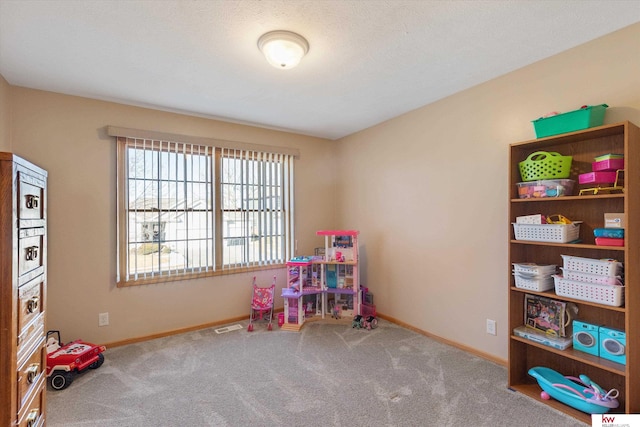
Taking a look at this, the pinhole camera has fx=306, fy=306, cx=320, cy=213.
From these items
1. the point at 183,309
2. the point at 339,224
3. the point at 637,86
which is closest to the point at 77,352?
the point at 183,309

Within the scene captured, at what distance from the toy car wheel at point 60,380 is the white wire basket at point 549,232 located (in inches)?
140

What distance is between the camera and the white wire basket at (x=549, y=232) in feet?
6.57

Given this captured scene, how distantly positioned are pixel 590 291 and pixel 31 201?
3.05 meters

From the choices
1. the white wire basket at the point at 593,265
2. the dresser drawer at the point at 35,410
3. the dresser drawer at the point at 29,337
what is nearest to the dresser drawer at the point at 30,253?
the dresser drawer at the point at 29,337

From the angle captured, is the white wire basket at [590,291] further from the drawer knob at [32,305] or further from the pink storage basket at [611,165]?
the drawer knob at [32,305]

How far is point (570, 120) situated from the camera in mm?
2004

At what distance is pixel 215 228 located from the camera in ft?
12.0

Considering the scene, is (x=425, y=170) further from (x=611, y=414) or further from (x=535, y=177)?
(x=611, y=414)

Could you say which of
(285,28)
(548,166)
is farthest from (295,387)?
(285,28)

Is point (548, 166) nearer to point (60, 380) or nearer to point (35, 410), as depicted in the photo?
point (35, 410)

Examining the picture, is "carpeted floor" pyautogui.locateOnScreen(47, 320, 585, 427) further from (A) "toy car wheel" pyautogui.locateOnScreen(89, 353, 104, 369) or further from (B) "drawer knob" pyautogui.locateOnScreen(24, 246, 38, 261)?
(B) "drawer knob" pyautogui.locateOnScreen(24, 246, 38, 261)

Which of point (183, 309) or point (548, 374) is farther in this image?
point (183, 309)

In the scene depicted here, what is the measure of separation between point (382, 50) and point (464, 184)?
4.83ft

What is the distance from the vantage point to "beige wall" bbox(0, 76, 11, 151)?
2.48 metres
